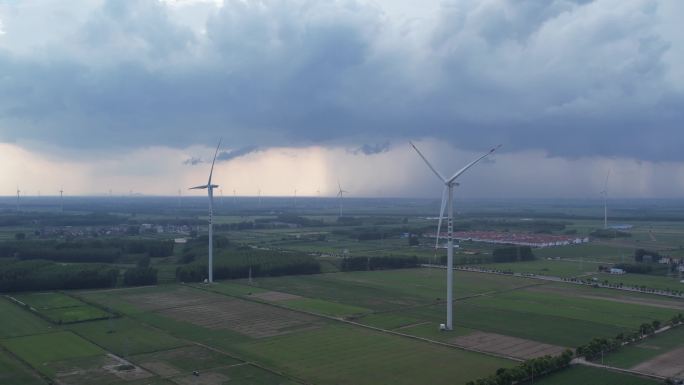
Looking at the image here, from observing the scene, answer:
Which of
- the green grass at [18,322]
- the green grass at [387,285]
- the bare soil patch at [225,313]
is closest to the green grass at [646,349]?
the green grass at [387,285]

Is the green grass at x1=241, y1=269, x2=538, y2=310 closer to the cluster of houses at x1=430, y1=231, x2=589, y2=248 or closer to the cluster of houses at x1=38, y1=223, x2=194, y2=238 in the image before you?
the cluster of houses at x1=430, y1=231, x2=589, y2=248

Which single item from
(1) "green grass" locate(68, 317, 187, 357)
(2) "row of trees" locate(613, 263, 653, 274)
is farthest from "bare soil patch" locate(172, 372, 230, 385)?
(2) "row of trees" locate(613, 263, 653, 274)

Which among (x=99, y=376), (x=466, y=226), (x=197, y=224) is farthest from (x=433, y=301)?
(x=197, y=224)

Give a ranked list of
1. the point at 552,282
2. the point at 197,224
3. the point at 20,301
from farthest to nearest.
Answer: the point at 197,224 < the point at 552,282 < the point at 20,301

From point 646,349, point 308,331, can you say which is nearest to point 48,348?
point 308,331

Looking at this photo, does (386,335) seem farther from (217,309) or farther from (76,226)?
(76,226)

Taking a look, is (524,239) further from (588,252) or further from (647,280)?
(647,280)

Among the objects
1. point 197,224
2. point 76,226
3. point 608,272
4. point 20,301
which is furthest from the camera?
point 197,224
